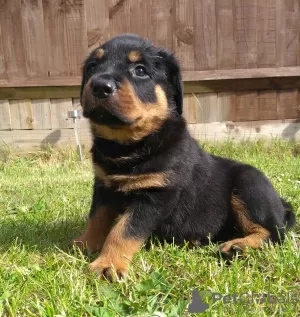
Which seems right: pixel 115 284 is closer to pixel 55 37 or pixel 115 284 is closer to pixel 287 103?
pixel 55 37

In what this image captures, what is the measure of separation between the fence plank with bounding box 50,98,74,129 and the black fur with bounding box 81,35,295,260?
276cm

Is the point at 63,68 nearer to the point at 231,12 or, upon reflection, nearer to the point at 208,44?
A: the point at 208,44

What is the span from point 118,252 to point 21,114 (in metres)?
3.67

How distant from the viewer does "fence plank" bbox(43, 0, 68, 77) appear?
199 inches

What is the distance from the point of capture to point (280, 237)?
7.88ft

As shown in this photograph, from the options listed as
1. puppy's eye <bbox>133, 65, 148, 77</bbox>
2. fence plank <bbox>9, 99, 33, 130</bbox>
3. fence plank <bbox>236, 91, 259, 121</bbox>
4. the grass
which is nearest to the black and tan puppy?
puppy's eye <bbox>133, 65, 148, 77</bbox>

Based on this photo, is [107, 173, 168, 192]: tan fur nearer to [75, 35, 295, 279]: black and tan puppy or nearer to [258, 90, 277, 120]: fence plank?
[75, 35, 295, 279]: black and tan puppy

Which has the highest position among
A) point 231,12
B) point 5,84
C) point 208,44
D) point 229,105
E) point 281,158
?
point 231,12

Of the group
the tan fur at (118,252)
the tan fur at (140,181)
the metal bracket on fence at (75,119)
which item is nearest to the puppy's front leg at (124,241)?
the tan fur at (118,252)

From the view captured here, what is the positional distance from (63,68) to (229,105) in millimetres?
2174

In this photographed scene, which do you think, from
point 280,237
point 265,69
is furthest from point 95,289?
point 265,69

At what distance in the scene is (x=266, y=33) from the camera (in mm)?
5176

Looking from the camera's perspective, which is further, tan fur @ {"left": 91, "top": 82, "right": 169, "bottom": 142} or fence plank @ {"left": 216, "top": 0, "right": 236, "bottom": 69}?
fence plank @ {"left": 216, "top": 0, "right": 236, "bottom": 69}

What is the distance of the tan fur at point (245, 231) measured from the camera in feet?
7.55
